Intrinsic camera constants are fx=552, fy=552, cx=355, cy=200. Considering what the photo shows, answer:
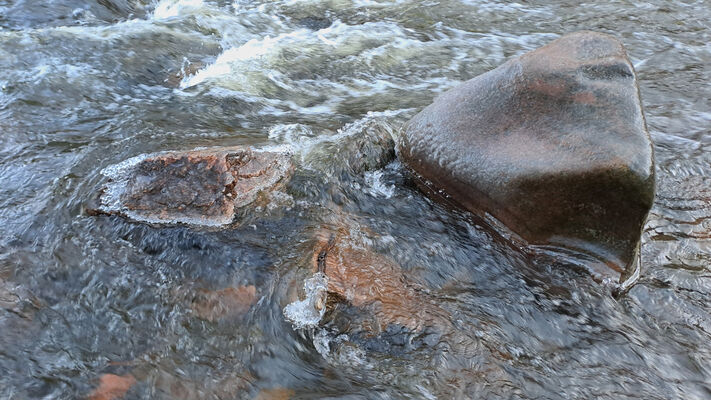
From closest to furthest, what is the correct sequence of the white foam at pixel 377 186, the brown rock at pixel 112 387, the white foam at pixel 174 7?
the brown rock at pixel 112 387 < the white foam at pixel 377 186 < the white foam at pixel 174 7

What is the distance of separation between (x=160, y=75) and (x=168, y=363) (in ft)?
11.9

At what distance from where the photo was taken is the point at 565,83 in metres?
3.68

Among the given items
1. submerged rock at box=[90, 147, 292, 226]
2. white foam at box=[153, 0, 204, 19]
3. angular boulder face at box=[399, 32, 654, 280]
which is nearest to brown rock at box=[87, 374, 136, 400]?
submerged rock at box=[90, 147, 292, 226]

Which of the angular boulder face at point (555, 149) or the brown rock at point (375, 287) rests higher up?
the angular boulder face at point (555, 149)

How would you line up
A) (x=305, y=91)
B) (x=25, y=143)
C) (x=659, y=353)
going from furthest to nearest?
(x=305, y=91) → (x=25, y=143) → (x=659, y=353)

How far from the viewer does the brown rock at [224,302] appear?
312 cm

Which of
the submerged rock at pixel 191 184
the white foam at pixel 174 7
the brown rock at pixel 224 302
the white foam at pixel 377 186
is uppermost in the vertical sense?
the submerged rock at pixel 191 184

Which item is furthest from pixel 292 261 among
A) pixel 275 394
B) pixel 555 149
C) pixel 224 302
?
pixel 555 149

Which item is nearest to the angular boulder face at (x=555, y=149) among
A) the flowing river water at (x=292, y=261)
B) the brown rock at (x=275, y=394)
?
the flowing river water at (x=292, y=261)

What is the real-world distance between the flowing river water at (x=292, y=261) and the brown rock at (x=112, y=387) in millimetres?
34

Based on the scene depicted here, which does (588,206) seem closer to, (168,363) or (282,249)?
(282,249)

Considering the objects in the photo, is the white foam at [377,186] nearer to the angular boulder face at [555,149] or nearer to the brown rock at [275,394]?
the angular boulder face at [555,149]

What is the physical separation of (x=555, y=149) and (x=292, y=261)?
179cm

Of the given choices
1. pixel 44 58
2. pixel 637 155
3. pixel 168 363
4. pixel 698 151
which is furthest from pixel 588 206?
pixel 44 58
